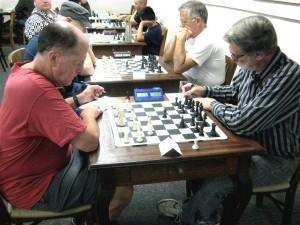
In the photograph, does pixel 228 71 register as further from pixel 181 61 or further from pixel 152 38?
pixel 152 38

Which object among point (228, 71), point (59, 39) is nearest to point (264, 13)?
point (228, 71)

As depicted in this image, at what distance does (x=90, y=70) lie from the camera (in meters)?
2.61

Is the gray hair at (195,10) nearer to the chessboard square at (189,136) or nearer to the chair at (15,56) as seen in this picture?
the chair at (15,56)

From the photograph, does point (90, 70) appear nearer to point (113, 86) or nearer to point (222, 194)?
point (113, 86)

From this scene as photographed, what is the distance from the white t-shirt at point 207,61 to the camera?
8.80ft

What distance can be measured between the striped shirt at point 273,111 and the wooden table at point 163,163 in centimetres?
10

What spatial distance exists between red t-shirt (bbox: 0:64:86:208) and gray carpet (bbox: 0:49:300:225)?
711mm

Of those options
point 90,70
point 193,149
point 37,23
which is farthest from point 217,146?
point 37,23

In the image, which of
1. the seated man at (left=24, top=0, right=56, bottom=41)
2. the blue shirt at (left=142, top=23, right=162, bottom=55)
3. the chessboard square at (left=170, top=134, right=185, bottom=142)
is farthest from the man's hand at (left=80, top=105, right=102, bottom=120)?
the blue shirt at (left=142, top=23, right=162, bottom=55)

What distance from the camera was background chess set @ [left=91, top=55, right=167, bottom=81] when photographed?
8.82 ft

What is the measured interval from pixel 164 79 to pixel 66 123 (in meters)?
1.39

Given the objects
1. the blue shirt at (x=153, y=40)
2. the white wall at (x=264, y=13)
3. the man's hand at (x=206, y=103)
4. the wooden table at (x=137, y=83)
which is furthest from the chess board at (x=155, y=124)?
the blue shirt at (x=153, y=40)

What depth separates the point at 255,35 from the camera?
5.37 feet

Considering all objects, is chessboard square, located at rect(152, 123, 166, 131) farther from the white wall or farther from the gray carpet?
the white wall
